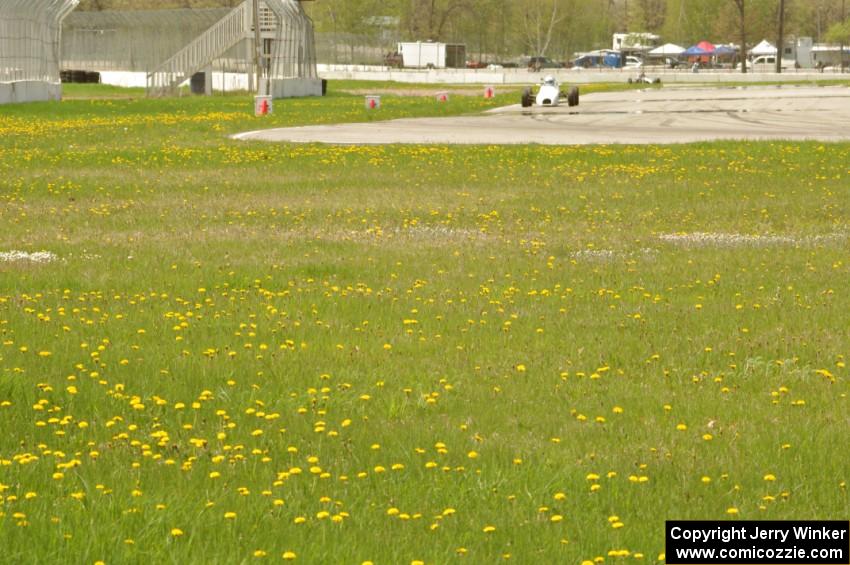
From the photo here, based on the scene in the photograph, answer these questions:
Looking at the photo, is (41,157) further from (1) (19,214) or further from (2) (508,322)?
(2) (508,322)

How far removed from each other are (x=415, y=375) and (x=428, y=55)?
390 feet

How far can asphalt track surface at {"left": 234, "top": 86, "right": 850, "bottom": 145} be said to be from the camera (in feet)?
111

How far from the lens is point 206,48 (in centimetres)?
6750

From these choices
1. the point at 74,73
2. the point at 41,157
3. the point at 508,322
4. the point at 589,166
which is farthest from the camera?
the point at 74,73

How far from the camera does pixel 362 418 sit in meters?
8.07

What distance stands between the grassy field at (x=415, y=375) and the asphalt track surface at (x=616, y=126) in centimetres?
1367

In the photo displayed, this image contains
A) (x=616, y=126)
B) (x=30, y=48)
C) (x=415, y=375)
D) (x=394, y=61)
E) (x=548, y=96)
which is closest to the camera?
(x=415, y=375)

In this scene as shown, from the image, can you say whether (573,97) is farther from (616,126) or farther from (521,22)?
(521,22)

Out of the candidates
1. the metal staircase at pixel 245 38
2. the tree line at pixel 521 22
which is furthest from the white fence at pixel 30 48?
the tree line at pixel 521 22

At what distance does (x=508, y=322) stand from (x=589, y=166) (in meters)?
15.2

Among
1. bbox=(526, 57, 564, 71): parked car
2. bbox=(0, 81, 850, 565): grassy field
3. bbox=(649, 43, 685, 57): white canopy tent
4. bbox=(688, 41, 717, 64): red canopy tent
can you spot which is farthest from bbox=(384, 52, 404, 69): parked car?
bbox=(0, 81, 850, 565): grassy field

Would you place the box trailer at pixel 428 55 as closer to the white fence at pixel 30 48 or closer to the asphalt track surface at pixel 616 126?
the white fence at pixel 30 48

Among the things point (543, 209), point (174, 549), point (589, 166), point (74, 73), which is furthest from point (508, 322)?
point (74, 73)

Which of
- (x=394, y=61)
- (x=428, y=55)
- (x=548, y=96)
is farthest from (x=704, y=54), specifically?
(x=548, y=96)
